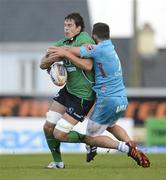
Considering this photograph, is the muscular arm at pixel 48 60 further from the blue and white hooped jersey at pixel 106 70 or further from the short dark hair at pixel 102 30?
the short dark hair at pixel 102 30

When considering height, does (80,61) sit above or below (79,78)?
above

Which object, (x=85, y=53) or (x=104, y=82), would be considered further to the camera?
(x=104, y=82)

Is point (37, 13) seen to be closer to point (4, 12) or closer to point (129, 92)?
point (4, 12)

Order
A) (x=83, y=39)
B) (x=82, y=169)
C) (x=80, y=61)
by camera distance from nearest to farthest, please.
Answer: (x=80, y=61) < (x=82, y=169) < (x=83, y=39)

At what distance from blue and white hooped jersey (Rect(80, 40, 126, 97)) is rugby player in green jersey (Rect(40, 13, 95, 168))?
0.15m

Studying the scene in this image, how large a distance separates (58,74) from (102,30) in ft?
2.81

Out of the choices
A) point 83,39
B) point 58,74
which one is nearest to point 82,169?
point 58,74

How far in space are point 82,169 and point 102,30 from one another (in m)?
1.92

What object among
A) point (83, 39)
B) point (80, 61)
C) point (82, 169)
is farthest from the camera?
point (83, 39)

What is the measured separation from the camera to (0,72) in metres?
52.0

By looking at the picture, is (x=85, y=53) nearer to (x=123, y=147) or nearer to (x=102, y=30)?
(x=102, y=30)

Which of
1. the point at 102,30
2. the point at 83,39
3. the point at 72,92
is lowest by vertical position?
the point at 72,92

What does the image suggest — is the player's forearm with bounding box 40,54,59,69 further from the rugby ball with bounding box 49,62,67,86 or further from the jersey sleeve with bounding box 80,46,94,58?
the jersey sleeve with bounding box 80,46,94,58

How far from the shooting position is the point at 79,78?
14875 mm
